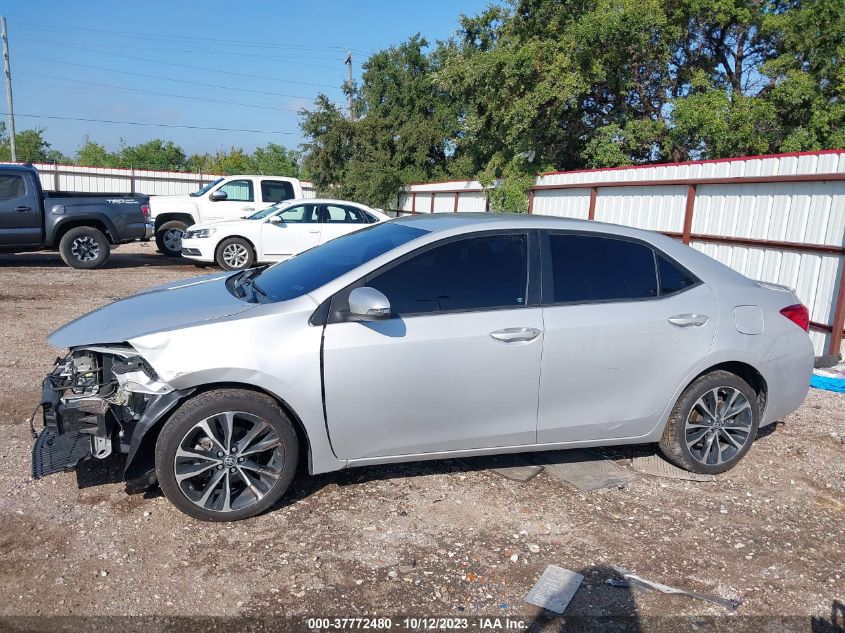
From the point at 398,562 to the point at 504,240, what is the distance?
6.42ft

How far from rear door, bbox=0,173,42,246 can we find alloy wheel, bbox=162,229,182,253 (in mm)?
3796

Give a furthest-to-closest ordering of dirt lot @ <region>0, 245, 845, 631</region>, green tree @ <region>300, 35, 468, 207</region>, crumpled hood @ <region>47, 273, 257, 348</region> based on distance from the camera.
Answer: green tree @ <region>300, 35, 468, 207</region>, crumpled hood @ <region>47, 273, 257, 348</region>, dirt lot @ <region>0, 245, 845, 631</region>

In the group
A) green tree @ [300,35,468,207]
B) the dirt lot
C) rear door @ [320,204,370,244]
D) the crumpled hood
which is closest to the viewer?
the dirt lot

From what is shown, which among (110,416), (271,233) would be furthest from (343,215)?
(110,416)

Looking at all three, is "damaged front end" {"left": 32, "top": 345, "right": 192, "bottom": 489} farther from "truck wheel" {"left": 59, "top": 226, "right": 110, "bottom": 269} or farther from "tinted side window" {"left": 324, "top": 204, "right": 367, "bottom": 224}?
"truck wheel" {"left": 59, "top": 226, "right": 110, "bottom": 269}

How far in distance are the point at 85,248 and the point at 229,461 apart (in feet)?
37.7

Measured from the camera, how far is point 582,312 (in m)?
4.16

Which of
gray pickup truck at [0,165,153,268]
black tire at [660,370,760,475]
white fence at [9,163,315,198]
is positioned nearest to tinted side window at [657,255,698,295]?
black tire at [660,370,760,475]

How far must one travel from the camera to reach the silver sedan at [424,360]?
3607 mm

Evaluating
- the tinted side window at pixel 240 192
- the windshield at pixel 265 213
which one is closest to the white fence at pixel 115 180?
the tinted side window at pixel 240 192

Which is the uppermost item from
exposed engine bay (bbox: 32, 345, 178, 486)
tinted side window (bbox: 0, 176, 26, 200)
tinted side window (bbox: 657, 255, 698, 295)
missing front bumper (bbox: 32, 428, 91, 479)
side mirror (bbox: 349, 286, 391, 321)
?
tinted side window (bbox: 0, 176, 26, 200)

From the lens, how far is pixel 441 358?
3.82 m

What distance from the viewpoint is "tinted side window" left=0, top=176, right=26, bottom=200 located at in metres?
→ 12.3

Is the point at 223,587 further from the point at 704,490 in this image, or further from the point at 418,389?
the point at 704,490
